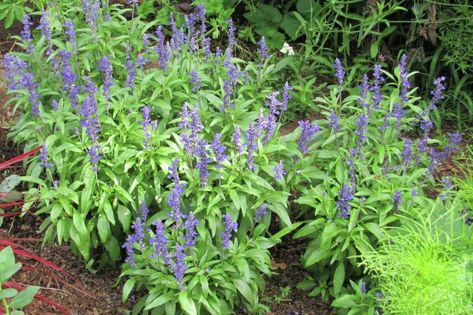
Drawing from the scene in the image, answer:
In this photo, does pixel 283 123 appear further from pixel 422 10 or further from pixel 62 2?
pixel 62 2

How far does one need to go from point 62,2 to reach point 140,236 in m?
2.17

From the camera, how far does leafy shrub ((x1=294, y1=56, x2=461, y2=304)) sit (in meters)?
3.91

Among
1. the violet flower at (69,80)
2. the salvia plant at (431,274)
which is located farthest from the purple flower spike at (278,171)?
the violet flower at (69,80)

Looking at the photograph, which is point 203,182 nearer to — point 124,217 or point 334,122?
point 124,217

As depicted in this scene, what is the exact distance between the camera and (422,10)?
17.5 ft

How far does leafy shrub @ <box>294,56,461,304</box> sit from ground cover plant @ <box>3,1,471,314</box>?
0.01 m

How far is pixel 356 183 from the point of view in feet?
13.7

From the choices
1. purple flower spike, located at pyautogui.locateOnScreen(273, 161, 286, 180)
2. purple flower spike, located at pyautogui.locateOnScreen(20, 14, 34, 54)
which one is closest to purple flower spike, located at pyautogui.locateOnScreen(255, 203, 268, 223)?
purple flower spike, located at pyautogui.locateOnScreen(273, 161, 286, 180)

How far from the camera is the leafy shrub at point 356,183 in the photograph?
3912mm

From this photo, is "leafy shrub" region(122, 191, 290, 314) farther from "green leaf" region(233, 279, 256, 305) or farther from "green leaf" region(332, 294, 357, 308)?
"green leaf" region(332, 294, 357, 308)

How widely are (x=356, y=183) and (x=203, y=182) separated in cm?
97

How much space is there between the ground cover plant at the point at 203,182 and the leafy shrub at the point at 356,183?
0.04ft

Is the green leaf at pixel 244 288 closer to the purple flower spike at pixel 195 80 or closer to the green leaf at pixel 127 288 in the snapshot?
the green leaf at pixel 127 288

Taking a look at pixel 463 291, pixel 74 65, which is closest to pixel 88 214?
pixel 74 65
